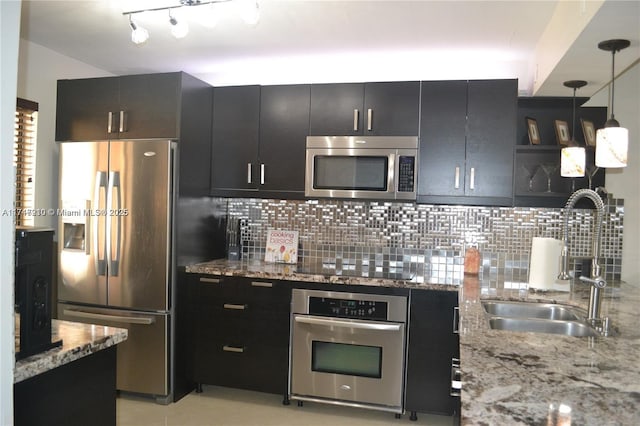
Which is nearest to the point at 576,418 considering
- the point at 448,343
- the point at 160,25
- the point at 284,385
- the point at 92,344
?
the point at 92,344

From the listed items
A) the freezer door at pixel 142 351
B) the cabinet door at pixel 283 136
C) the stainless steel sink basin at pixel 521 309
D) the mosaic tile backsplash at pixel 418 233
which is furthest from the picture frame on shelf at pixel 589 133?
the freezer door at pixel 142 351

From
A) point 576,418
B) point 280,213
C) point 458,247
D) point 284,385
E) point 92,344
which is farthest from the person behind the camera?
point 280,213

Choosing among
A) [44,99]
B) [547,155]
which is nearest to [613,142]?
[547,155]

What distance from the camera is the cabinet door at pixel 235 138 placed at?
3707 mm

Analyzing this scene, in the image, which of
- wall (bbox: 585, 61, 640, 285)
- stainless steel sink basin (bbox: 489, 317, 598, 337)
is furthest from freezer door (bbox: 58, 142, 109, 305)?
wall (bbox: 585, 61, 640, 285)

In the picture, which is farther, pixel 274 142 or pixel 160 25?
pixel 274 142

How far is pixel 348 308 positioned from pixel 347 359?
1.10 feet

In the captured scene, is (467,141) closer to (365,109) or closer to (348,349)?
(365,109)

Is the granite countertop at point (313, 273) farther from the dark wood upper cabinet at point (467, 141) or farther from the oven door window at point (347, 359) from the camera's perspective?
the dark wood upper cabinet at point (467, 141)

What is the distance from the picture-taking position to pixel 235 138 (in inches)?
147

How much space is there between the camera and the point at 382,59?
3711mm

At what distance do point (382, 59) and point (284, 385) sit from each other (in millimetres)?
2461

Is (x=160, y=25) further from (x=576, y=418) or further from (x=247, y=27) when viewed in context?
(x=576, y=418)

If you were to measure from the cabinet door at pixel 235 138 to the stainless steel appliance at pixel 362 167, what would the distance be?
46 centimetres
